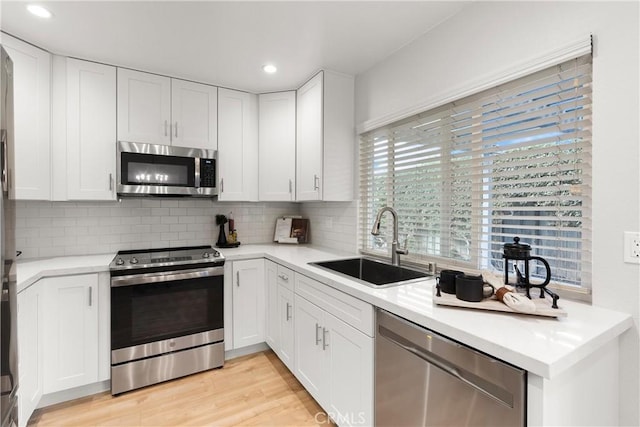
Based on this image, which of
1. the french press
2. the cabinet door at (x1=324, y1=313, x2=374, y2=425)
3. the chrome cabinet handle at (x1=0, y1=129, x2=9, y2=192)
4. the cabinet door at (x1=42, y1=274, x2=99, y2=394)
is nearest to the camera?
the chrome cabinet handle at (x1=0, y1=129, x2=9, y2=192)

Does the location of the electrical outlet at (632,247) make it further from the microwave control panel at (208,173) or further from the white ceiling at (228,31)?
the microwave control panel at (208,173)

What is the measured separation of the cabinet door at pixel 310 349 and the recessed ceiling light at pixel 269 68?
1766 mm

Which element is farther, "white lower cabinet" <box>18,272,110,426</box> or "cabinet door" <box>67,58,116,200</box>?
"cabinet door" <box>67,58,116,200</box>

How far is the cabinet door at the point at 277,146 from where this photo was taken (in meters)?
2.90

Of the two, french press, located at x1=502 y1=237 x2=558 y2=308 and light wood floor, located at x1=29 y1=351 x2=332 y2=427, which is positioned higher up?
french press, located at x1=502 y1=237 x2=558 y2=308

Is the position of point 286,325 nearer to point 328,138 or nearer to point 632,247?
point 328,138

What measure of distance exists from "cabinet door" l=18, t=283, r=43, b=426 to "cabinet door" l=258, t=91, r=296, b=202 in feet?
5.86

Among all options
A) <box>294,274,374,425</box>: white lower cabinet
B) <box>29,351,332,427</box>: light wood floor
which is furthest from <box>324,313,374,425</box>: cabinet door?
<box>29,351,332,427</box>: light wood floor

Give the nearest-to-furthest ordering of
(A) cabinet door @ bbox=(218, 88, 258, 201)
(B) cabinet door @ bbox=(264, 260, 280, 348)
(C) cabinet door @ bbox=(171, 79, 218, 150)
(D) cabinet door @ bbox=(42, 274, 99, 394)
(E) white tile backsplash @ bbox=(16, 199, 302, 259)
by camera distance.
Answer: (D) cabinet door @ bbox=(42, 274, 99, 394), (E) white tile backsplash @ bbox=(16, 199, 302, 259), (B) cabinet door @ bbox=(264, 260, 280, 348), (C) cabinet door @ bbox=(171, 79, 218, 150), (A) cabinet door @ bbox=(218, 88, 258, 201)

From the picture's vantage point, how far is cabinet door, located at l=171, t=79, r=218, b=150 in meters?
2.64

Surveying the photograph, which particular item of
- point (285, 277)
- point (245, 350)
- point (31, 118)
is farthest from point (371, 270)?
point (31, 118)

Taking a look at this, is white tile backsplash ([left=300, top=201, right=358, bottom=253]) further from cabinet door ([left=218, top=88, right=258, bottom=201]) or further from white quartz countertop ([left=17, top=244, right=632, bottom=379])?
white quartz countertop ([left=17, top=244, right=632, bottom=379])

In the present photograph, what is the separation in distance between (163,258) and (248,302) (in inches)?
30.3

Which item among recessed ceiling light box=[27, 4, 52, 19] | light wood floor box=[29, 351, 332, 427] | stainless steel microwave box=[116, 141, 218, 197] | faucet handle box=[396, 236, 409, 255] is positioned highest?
recessed ceiling light box=[27, 4, 52, 19]
